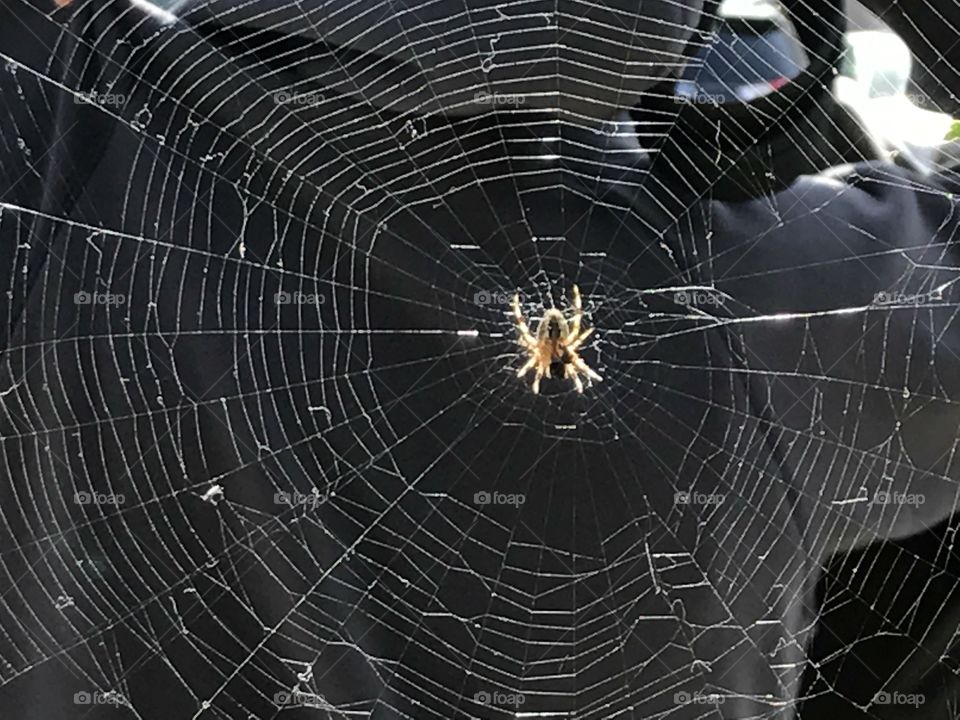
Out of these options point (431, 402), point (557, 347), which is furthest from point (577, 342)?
point (431, 402)

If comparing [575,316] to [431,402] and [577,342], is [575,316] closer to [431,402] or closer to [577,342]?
[577,342]

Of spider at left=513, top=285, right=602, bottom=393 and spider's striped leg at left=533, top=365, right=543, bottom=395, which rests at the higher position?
spider at left=513, top=285, right=602, bottom=393

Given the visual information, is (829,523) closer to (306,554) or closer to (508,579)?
(508,579)

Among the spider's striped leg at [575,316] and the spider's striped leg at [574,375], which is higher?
the spider's striped leg at [575,316]
